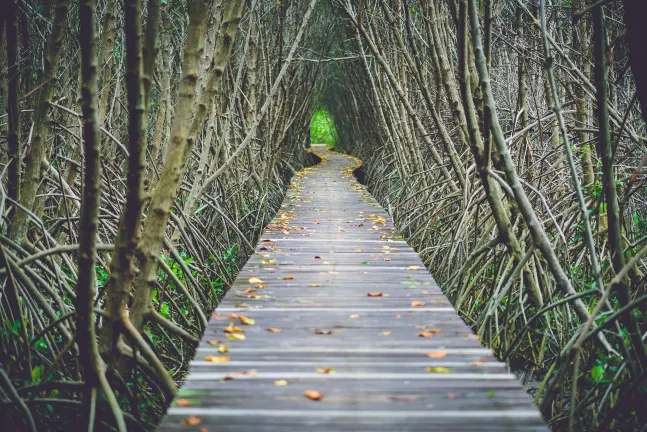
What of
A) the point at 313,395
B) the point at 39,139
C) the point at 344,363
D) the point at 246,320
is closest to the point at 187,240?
the point at 39,139

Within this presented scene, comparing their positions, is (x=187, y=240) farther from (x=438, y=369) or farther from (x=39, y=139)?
(x=438, y=369)

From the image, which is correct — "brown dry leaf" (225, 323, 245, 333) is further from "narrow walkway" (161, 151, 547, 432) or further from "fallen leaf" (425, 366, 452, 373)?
"fallen leaf" (425, 366, 452, 373)

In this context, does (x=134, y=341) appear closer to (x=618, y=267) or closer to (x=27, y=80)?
(x=618, y=267)

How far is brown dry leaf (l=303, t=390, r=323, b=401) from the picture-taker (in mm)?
1761

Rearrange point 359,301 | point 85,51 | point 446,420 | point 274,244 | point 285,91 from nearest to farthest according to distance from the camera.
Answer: point 446,420
point 85,51
point 359,301
point 274,244
point 285,91

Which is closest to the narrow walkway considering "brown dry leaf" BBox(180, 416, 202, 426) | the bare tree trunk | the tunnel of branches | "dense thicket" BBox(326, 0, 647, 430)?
"brown dry leaf" BBox(180, 416, 202, 426)

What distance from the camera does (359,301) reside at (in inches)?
111

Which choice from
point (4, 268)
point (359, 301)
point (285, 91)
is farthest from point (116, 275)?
point (285, 91)

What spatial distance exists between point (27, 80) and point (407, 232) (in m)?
4.37

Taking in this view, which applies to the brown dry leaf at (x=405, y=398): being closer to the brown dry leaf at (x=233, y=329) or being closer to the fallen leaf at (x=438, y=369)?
the fallen leaf at (x=438, y=369)

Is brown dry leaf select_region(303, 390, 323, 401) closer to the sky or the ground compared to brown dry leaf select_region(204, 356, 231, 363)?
closer to the sky

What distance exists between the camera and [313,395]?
69.7 inches

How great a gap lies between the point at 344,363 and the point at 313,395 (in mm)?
283

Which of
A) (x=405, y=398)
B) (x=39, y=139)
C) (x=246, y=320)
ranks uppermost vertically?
(x=39, y=139)
